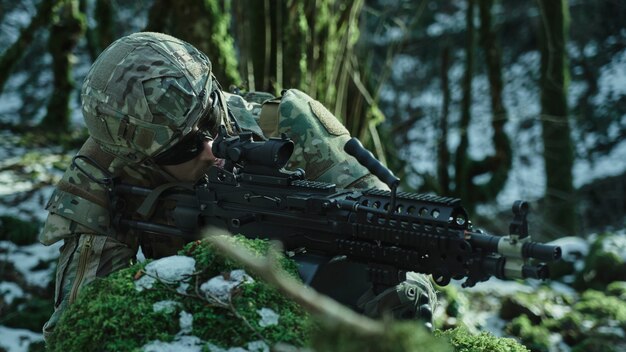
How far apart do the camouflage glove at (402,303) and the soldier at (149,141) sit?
1cm

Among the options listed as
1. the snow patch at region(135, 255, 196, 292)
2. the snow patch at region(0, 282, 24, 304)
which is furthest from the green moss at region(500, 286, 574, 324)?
the snow patch at region(135, 255, 196, 292)

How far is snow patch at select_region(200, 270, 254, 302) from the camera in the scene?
209cm

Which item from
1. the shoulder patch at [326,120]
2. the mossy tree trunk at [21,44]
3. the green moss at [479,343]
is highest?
the mossy tree trunk at [21,44]

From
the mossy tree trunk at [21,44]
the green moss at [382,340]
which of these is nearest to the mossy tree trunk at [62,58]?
the mossy tree trunk at [21,44]

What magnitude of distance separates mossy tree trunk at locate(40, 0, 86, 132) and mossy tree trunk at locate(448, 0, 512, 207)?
436 cm

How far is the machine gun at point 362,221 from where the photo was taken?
7.07 feet

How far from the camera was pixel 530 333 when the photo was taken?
491 centimetres

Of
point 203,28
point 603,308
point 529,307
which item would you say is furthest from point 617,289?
point 203,28

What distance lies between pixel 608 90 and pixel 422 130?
9.04ft

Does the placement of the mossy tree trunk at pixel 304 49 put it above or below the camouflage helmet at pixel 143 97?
above

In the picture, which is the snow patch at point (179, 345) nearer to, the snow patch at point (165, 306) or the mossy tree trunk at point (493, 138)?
the snow patch at point (165, 306)

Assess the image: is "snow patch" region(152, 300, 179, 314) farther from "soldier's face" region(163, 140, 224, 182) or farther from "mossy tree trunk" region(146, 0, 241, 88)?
"mossy tree trunk" region(146, 0, 241, 88)

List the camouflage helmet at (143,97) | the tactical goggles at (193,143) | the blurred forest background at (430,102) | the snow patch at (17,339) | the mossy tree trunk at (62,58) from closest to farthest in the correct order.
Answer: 1. the camouflage helmet at (143,97)
2. the tactical goggles at (193,143)
3. the snow patch at (17,339)
4. the blurred forest background at (430,102)
5. the mossy tree trunk at (62,58)

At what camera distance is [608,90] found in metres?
9.91
